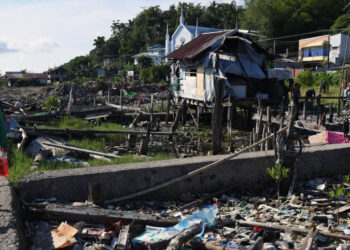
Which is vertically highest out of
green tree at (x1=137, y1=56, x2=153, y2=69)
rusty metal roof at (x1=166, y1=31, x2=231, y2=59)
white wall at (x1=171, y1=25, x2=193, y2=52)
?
white wall at (x1=171, y1=25, x2=193, y2=52)

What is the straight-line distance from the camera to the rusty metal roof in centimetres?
1794

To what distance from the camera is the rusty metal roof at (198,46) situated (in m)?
17.9

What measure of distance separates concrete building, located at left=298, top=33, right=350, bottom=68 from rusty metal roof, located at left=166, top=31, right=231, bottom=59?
1781cm

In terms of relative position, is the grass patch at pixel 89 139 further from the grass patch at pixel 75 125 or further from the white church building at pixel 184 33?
the white church building at pixel 184 33

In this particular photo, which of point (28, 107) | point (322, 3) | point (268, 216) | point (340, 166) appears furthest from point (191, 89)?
point (322, 3)

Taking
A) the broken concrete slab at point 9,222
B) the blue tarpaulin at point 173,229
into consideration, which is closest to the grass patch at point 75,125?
the broken concrete slab at point 9,222

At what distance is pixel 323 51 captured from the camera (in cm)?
3803

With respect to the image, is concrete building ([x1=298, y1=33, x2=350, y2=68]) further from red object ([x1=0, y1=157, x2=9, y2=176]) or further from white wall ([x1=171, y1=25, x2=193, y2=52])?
red object ([x1=0, y1=157, x2=9, y2=176])

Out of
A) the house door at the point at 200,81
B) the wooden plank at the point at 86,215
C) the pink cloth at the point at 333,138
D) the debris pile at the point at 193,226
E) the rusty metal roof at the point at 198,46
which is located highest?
the rusty metal roof at the point at 198,46

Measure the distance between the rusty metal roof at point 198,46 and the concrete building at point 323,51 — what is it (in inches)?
701

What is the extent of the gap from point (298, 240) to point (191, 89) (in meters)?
16.6

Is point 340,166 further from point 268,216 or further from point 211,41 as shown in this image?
point 211,41

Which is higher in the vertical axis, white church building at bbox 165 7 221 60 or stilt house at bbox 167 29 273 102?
white church building at bbox 165 7 221 60

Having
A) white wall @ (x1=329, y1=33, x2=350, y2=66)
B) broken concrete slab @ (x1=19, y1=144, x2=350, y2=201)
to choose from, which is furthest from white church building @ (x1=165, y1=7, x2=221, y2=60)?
broken concrete slab @ (x1=19, y1=144, x2=350, y2=201)
